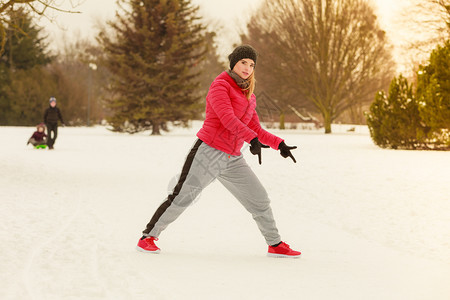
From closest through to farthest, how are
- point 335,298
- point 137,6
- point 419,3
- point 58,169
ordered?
point 335,298 → point 58,169 → point 419,3 → point 137,6

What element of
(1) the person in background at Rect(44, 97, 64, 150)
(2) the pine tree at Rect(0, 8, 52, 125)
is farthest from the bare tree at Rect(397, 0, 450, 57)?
(2) the pine tree at Rect(0, 8, 52, 125)

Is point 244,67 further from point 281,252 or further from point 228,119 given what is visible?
point 281,252

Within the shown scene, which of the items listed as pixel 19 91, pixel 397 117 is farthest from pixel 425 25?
pixel 19 91

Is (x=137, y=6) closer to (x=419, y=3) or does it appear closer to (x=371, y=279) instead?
(x=419, y=3)

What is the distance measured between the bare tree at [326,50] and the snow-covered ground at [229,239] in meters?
25.0

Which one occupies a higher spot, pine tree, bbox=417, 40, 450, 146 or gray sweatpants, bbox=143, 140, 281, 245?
pine tree, bbox=417, 40, 450, 146

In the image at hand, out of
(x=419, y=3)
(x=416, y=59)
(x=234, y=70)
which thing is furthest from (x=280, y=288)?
(x=416, y=59)

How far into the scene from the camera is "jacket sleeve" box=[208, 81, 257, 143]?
13.6ft

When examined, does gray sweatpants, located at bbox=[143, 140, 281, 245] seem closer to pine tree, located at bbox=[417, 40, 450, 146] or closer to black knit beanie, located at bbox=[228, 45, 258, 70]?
black knit beanie, located at bbox=[228, 45, 258, 70]

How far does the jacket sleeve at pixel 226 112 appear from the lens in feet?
13.6

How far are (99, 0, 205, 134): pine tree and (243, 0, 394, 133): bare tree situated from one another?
6081mm

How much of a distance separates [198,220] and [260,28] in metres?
34.4

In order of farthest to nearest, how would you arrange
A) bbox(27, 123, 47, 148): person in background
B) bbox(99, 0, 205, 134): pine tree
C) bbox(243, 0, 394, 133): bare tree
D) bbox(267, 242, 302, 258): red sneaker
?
bbox(243, 0, 394, 133): bare tree, bbox(99, 0, 205, 134): pine tree, bbox(27, 123, 47, 148): person in background, bbox(267, 242, 302, 258): red sneaker

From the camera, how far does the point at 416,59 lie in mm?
28484
